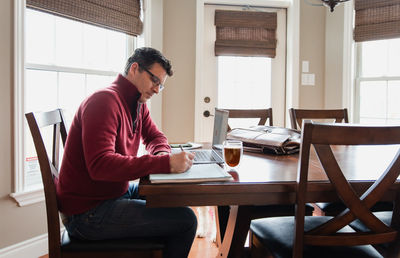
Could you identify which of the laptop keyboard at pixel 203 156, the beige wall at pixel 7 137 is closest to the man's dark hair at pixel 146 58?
the laptop keyboard at pixel 203 156

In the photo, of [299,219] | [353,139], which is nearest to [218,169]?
[299,219]

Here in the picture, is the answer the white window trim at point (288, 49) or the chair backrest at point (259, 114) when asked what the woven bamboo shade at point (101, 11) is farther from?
the chair backrest at point (259, 114)

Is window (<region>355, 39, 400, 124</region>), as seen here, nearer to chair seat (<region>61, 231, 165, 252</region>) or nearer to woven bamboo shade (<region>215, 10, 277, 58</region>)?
woven bamboo shade (<region>215, 10, 277, 58</region>)

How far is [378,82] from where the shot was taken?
3.33 m

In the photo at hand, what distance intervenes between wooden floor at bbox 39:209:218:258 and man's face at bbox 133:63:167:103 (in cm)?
119

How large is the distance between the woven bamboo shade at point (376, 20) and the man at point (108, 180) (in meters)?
2.95

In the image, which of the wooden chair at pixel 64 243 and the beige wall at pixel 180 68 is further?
the beige wall at pixel 180 68

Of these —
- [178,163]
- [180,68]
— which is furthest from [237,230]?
[180,68]

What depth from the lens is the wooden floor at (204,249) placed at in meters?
2.10

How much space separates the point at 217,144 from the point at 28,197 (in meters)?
1.26

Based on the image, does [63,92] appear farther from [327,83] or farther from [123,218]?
[327,83]

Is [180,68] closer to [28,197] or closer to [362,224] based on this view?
[28,197]

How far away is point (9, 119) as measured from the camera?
189 cm

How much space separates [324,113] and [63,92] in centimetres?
200
